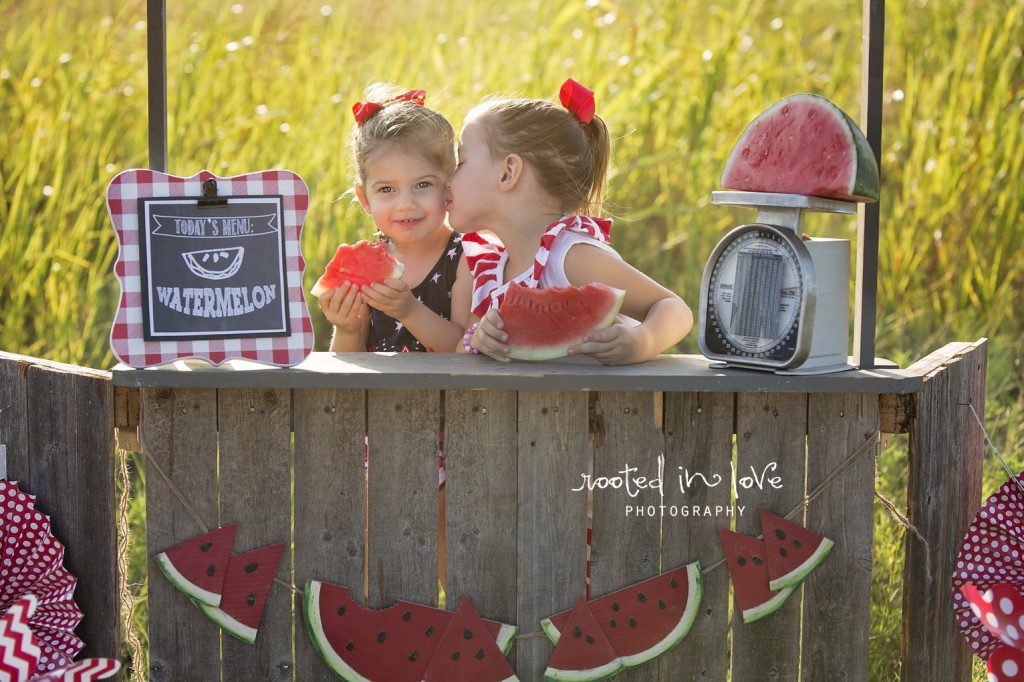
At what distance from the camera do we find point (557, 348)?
262 centimetres

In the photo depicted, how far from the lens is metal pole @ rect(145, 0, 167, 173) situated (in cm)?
259

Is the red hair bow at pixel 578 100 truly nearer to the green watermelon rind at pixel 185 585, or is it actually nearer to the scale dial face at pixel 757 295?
the scale dial face at pixel 757 295

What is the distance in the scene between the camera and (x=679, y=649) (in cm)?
264

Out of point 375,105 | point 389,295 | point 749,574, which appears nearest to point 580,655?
point 749,574

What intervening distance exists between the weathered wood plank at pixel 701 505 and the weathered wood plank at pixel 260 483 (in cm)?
92

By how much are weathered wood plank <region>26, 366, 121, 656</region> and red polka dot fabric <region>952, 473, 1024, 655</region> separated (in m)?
2.04

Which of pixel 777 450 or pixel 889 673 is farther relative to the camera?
pixel 889 673

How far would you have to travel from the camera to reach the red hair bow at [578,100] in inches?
114

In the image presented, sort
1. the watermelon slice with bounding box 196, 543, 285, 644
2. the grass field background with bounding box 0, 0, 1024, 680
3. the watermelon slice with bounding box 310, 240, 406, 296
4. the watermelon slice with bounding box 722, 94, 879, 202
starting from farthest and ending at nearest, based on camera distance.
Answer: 1. the grass field background with bounding box 0, 0, 1024, 680
2. the watermelon slice with bounding box 310, 240, 406, 296
3. the watermelon slice with bounding box 196, 543, 285, 644
4. the watermelon slice with bounding box 722, 94, 879, 202

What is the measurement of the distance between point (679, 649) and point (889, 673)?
1.36 m

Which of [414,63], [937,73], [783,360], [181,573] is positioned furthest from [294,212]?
[937,73]

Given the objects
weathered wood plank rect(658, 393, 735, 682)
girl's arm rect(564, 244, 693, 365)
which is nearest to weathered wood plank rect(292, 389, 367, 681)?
girl's arm rect(564, 244, 693, 365)

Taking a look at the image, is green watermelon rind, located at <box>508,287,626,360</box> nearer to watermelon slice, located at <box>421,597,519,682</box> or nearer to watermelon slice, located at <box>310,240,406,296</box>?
watermelon slice, located at <box>310,240,406,296</box>

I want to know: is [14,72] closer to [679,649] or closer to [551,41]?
[551,41]
